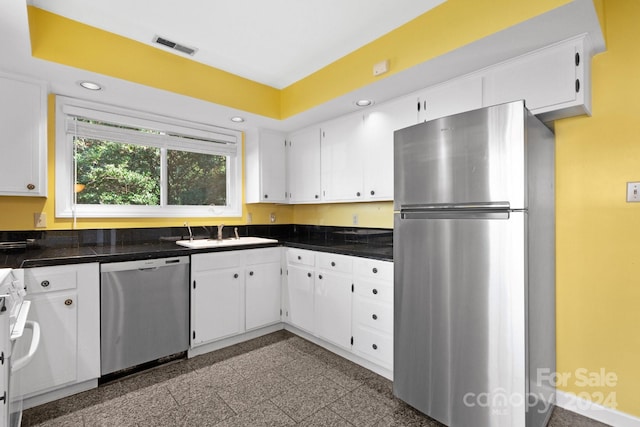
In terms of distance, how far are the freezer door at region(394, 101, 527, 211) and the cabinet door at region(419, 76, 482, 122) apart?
52cm

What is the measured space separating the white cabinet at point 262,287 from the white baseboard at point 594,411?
2.35 m

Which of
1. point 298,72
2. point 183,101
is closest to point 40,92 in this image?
point 183,101

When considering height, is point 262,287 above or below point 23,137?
below

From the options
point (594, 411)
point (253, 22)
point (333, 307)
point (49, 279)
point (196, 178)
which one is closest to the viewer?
point (594, 411)

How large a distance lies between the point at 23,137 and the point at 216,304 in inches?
73.8

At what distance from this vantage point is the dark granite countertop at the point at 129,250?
6.67 feet

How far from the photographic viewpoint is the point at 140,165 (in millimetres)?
3100

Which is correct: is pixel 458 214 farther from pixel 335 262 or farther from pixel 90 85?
pixel 90 85

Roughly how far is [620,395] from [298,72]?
10.6 ft

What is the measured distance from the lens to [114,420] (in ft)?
6.16

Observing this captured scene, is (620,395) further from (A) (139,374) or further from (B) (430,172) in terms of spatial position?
(A) (139,374)

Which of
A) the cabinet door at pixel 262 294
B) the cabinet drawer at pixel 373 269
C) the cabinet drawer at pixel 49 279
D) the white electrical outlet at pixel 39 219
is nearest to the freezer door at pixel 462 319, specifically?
the cabinet drawer at pixel 373 269

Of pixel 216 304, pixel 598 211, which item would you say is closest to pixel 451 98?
pixel 598 211

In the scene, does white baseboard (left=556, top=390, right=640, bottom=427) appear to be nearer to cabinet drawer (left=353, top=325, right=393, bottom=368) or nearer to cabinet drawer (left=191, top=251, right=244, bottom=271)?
cabinet drawer (left=353, top=325, right=393, bottom=368)
